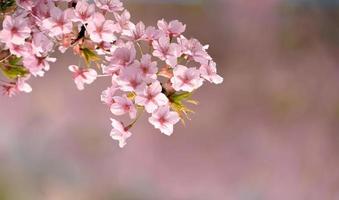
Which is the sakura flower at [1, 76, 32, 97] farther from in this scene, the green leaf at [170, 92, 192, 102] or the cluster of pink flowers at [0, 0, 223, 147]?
the green leaf at [170, 92, 192, 102]

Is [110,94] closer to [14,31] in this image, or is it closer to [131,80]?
[131,80]

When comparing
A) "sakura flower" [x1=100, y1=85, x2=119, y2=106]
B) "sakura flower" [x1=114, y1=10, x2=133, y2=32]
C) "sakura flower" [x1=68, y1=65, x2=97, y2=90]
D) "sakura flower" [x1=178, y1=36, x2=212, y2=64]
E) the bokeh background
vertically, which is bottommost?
"sakura flower" [x1=100, y1=85, x2=119, y2=106]

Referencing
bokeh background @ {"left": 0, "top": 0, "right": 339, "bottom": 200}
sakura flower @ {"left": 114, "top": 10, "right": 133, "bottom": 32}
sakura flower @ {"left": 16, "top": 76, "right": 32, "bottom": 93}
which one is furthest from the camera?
bokeh background @ {"left": 0, "top": 0, "right": 339, "bottom": 200}

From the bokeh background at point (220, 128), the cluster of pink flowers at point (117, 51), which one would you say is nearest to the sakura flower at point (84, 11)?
the cluster of pink flowers at point (117, 51)

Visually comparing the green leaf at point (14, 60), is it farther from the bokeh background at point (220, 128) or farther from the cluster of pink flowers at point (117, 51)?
the bokeh background at point (220, 128)

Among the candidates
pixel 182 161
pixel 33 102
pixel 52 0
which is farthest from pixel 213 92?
pixel 52 0

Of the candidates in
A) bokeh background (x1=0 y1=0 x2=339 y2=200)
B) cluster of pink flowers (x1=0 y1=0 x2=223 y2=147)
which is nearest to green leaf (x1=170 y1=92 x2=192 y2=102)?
cluster of pink flowers (x1=0 y1=0 x2=223 y2=147)
